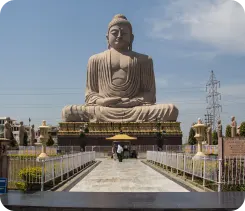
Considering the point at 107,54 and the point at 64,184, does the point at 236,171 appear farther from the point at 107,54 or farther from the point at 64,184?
the point at 107,54

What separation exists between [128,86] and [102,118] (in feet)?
11.3

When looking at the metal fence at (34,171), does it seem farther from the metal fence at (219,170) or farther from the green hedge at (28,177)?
the metal fence at (219,170)

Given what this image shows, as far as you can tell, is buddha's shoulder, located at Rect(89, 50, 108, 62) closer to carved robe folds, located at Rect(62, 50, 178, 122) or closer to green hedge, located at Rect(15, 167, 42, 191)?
carved robe folds, located at Rect(62, 50, 178, 122)

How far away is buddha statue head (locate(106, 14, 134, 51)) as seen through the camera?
3350 centimetres

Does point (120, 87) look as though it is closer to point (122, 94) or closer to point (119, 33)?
point (122, 94)

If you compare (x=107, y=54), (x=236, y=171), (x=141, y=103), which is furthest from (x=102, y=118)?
(x=236, y=171)

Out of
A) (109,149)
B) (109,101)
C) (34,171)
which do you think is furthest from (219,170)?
(109,101)

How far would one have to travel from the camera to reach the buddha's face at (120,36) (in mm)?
33469

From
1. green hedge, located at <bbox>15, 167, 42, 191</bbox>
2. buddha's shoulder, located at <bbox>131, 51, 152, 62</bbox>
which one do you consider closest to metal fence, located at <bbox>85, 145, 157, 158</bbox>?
buddha's shoulder, located at <bbox>131, 51, 152, 62</bbox>

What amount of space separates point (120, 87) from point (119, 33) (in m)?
4.41

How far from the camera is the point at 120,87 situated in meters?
33.1

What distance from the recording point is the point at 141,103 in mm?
32938

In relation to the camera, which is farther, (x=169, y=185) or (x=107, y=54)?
(x=107, y=54)

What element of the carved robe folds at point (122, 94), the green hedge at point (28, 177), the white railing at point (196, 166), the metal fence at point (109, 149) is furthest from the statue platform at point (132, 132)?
the green hedge at point (28, 177)
